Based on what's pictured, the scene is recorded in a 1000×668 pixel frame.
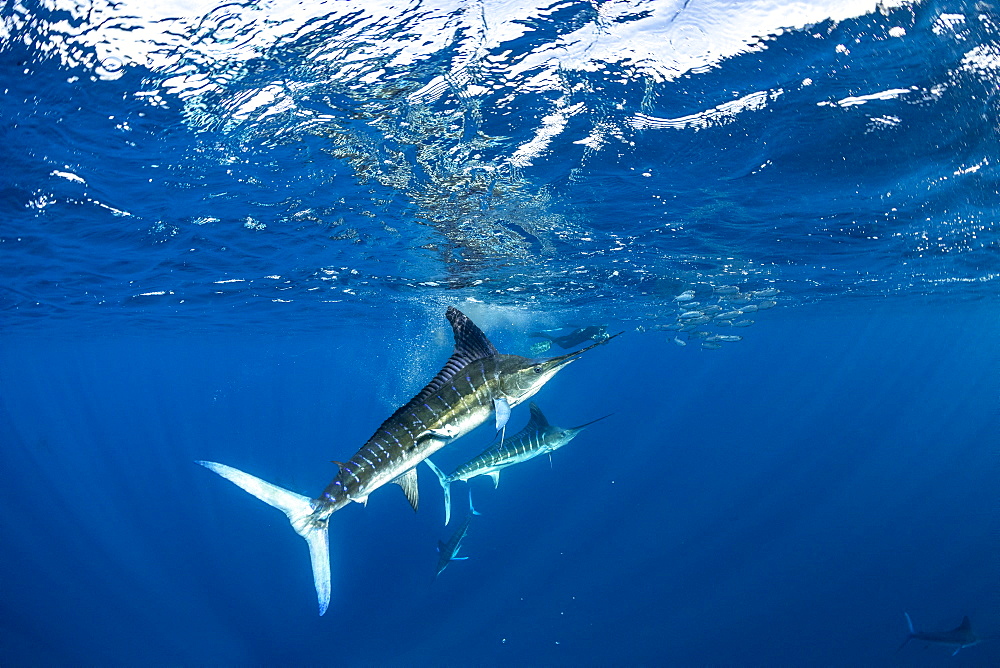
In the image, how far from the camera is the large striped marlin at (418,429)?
9.18ft

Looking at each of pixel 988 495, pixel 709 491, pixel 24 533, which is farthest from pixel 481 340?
pixel 988 495

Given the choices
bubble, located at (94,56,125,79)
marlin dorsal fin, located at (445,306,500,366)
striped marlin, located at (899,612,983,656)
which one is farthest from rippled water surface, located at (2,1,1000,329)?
striped marlin, located at (899,612,983,656)

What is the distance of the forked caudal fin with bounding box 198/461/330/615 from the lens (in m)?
2.82

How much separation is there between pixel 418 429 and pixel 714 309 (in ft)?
94.6

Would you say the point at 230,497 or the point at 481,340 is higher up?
the point at 481,340

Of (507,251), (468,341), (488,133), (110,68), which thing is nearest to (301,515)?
(468,341)

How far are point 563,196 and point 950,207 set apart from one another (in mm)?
10801

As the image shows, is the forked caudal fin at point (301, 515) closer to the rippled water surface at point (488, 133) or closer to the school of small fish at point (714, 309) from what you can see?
the rippled water surface at point (488, 133)

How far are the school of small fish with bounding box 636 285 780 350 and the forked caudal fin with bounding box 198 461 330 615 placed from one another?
72.9 feet

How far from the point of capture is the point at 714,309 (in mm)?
28438

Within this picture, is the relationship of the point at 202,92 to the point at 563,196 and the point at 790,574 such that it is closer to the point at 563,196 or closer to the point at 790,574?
the point at 563,196

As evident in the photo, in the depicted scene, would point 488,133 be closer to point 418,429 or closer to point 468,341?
point 468,341

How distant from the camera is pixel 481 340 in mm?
3285

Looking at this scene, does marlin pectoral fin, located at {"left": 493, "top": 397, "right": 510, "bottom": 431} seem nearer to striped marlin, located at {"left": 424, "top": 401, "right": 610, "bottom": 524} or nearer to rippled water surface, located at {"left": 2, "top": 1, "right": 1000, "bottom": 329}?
striped marlin, located at {"left": 424, "top": 401, "right": 610, "bottom": 524}
